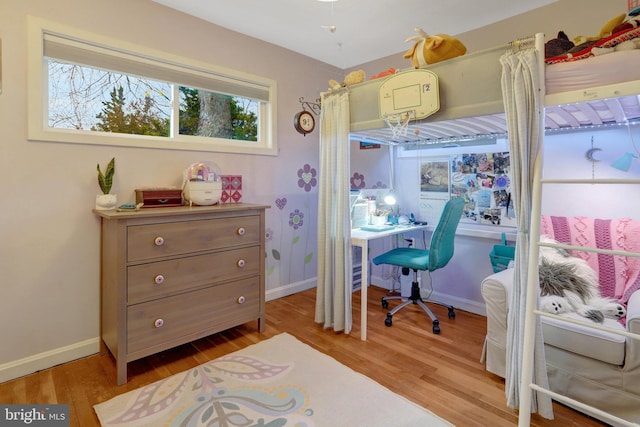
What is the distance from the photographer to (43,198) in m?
2.08

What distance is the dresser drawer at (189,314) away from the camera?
2025 mm

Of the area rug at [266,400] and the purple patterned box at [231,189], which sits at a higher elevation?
the purple patterned box at [231,189]

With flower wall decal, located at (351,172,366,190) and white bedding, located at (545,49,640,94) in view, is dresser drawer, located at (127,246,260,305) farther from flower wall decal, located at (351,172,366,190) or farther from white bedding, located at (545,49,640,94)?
white bedding, located at (545,49,640,94)

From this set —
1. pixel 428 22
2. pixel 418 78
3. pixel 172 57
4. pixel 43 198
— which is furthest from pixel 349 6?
pixel 43 198

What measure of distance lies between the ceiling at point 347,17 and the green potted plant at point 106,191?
4.44 feet

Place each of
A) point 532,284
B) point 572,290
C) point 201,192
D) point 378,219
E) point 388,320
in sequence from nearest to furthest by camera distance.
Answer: point 532,284 → point 572,290 → point 201,192 → point 388,320 → point 378,219

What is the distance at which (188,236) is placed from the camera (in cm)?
221

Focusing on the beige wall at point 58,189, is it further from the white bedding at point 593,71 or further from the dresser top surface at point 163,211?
the white bedding at point 593,71

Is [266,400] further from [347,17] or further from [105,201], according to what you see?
[347,17]

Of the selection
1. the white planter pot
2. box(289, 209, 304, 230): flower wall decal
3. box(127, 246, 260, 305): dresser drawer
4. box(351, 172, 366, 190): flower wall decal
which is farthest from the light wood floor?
box(351, 172, 366, 190): flower wall decal

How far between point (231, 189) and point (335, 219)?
0.94m

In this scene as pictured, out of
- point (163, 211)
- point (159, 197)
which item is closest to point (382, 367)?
point (163, 211)

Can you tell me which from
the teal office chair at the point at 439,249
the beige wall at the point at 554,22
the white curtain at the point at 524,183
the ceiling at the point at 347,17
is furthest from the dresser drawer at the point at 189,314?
the beige wall at the point at 554,22

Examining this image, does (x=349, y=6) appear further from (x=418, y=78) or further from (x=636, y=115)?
(x=636, y=115)
